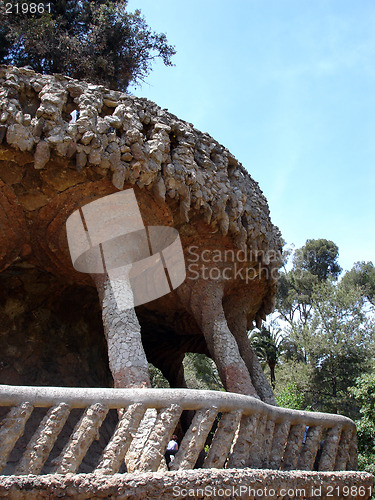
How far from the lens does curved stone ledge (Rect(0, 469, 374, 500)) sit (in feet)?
9.80

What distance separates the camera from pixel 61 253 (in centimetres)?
619

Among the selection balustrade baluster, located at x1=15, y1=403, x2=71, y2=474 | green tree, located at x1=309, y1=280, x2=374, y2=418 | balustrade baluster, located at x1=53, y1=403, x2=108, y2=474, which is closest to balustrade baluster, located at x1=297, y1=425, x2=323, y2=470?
balustrade baluster, located at x1=53, y1=403, x2=108, y2=474

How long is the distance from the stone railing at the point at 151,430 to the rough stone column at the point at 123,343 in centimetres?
→ 82

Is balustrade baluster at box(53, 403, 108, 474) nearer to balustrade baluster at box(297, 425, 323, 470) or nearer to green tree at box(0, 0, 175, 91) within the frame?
balustrade baluster at box(297, 425, 323, 470)

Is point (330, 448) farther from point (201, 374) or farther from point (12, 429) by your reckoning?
point (201, 374)

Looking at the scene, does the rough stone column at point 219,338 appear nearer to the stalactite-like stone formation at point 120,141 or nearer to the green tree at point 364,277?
the stalactite-like stone formation at point 120,141

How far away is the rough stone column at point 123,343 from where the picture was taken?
478 cm

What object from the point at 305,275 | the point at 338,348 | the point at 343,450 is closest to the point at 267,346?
the point at 338,348

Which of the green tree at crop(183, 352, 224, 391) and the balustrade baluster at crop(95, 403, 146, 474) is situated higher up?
the balustrade baluster at crop(95, 403, 146, 474)

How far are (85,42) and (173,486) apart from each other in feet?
30.7

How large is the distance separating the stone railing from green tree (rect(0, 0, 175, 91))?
25.5 feet

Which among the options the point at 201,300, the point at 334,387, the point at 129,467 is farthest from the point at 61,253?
the point at 334,387

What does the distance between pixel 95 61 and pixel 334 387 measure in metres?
12.8

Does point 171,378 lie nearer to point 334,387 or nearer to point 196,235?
point 196,235
